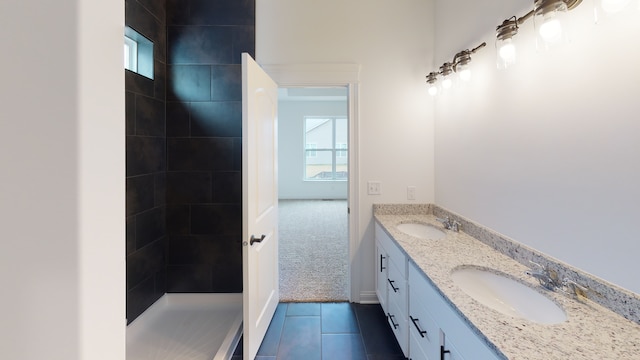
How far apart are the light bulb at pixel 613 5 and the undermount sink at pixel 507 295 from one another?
1042mm

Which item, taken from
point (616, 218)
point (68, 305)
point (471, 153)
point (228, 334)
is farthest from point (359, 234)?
point (68, 305)

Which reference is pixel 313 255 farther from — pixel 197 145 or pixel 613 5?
pixel 613 5

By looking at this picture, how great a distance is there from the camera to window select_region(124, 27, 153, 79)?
6.92 feet

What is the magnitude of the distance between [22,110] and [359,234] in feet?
7.50

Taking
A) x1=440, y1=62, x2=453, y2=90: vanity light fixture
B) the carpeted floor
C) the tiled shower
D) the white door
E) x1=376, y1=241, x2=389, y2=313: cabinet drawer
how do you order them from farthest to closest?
the carpeted floor → the tiled shower → x1=376, y1=241, x2=389, y2=313: cabinet drawer → x1=440, y1=62, x2=453, y2=90: vanity light fixture → the white door

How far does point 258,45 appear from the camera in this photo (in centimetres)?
238

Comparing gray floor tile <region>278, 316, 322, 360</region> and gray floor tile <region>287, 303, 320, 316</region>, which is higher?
gray floor tile <region>287, 303, 320, 316</region>

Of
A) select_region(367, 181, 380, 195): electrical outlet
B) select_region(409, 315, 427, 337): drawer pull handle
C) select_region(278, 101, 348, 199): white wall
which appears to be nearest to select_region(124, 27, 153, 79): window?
select_region(367, 181, 380, 195): electrical outlet

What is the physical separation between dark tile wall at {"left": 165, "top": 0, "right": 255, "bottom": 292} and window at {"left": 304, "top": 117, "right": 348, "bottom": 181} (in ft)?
18.1

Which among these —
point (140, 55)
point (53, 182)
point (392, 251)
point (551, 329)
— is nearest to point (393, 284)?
point (392, 251)

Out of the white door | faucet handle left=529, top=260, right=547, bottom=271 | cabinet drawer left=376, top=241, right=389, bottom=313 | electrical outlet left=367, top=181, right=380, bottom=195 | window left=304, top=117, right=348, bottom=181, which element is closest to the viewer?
faucet handle left=529, top=260, right=547, bottom=271

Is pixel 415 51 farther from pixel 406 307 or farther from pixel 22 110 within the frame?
pixel 22 110

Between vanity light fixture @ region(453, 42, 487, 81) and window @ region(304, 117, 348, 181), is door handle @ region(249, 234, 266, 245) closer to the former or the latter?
vanity light fixture @ region(453, 42, 487, 81)

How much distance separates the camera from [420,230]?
2.20 meters
